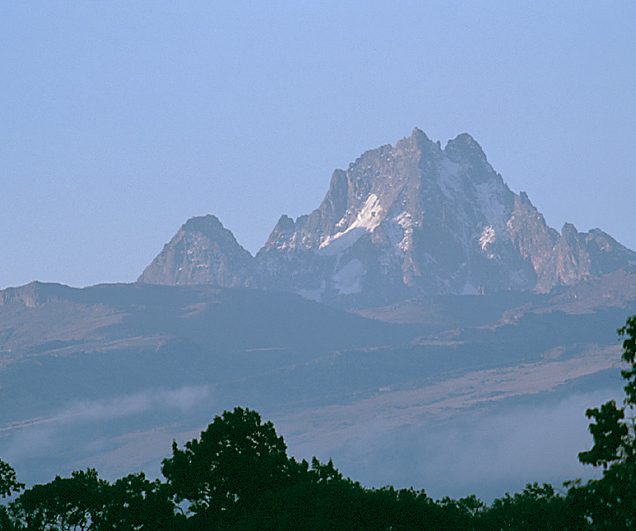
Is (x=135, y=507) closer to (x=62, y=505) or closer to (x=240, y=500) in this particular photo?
(x=240, y=500)

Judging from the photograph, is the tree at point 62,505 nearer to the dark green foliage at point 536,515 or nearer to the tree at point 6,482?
the dark green foliage at point 536,515

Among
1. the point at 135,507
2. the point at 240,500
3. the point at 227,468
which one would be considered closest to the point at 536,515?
the point at 240,500

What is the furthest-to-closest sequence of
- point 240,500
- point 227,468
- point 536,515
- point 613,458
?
point 227,468, point 240,500, point 536,515, point 613,458

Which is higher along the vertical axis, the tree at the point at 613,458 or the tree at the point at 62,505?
the tree at the point at 613,458

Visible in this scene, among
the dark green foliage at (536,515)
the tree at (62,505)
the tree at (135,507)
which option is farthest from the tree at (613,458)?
the tree at (62,505)

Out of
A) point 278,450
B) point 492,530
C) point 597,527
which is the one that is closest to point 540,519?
point 492,530

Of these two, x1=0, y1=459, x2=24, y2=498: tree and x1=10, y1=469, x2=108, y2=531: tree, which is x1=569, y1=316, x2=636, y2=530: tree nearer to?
x1=0, y1=459, x2=24, y2=498: tree

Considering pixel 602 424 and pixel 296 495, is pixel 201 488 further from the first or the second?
pixel 602 424

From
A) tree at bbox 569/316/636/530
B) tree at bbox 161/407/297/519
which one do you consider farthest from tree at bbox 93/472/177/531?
tree at bbox 569/316/636/530

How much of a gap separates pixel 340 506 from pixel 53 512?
30.8 meters

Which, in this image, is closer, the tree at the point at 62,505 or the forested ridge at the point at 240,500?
the forested ridge at the point at 240,500

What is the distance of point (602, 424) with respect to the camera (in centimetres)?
6706

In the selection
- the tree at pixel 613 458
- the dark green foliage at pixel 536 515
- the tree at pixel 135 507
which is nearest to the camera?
the tree at pixel 613 458

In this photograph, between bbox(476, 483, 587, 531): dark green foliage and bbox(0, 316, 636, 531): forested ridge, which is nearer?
A: bbox(476, 483, 587, 531): dark green foliage
